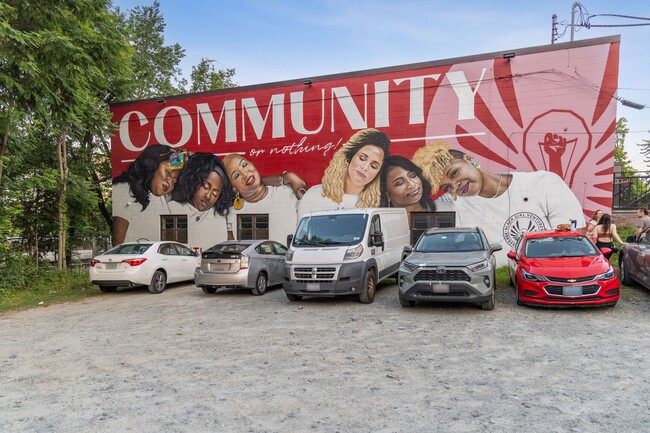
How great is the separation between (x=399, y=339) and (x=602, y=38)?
12.1 metres

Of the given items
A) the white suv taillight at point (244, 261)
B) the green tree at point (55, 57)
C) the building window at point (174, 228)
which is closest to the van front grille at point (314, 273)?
the white suv taillight at point (244, 261)

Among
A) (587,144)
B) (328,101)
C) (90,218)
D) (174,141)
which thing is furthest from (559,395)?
(90,218)

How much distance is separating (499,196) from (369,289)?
7.02m

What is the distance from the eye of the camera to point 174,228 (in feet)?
60.8

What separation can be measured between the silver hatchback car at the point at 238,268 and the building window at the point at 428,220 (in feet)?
18.5

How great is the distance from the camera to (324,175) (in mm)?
16109

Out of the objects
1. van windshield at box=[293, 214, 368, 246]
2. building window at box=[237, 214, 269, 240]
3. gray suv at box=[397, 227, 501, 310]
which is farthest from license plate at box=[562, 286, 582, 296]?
building window at box=[237, 214, 269, 240]

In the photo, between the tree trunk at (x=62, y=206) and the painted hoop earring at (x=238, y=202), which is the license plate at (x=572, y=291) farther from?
the tree trunk at (x=62, y=206)

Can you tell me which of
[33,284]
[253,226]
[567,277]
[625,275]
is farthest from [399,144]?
[33,284]

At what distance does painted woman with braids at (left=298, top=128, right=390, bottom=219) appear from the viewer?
1545 cm

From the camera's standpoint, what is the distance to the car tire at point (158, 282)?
12102 millimetres

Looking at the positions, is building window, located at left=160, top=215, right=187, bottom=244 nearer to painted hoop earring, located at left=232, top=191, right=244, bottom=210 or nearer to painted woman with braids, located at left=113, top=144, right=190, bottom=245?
painted woman with braids, located at left=113, top=144, right=190, bottom=245

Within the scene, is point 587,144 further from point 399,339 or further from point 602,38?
point 399,339

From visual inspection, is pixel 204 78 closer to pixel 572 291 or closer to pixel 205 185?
pixel 205 185
